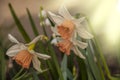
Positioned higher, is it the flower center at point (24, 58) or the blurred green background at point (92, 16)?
the flower center at point (24, 58)

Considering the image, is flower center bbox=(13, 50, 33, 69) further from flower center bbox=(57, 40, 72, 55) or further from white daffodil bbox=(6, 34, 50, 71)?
flower center bbox=(57, 40, 72, 55)

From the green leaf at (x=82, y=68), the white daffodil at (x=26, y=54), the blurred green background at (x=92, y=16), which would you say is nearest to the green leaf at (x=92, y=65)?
the green leaf at (x=82, y=68)

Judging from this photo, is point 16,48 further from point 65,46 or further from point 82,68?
point 82,68

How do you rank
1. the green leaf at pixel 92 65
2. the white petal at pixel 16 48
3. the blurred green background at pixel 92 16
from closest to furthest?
the white petal at pixel 16 48, the green leaf at pixel 92 65, the blurred green background at pixel 92 16

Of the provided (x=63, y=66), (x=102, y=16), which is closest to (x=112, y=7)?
(x=102, y=16)

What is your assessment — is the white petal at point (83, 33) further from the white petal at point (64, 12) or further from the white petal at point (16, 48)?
the white petal at point (16, 48)

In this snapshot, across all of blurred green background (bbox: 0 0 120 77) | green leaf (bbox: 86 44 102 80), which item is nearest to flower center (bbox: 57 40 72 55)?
green leaf (bbox: 86 44 102 80)
